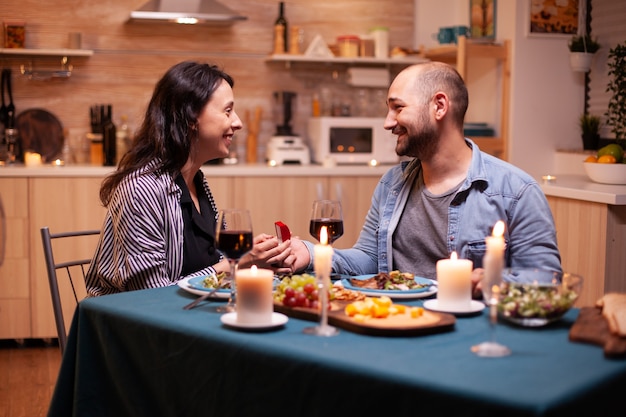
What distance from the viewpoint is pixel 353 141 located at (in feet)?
16.8

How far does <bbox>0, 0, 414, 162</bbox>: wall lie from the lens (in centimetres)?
498

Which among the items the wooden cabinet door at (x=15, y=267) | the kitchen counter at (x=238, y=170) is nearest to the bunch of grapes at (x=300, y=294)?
the kitchen counter at (x=238, y=170)

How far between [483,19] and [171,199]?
3163 mm

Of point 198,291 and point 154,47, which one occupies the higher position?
point 154,47

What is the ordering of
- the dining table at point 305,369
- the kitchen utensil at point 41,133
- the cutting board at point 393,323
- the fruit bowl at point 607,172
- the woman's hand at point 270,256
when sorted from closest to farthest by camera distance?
1. the dining table at point 305,369
2. the cutting board at point 393,323
3. the woman's hand at point 270,256
4. the fruit bowl at point 607,172
5. the kitchen utensil at point 41,133

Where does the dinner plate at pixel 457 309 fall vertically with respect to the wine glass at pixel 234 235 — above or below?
below

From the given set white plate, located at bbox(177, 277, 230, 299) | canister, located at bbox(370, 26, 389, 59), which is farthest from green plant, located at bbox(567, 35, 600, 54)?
white plate, located at bbox(177, 277, 230, 299)

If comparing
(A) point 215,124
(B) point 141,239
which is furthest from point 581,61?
(B) point 141,239

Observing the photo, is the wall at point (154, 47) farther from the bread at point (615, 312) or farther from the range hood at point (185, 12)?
the bread at point (615, 312)

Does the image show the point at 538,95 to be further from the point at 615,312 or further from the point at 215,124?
the point at 615,312

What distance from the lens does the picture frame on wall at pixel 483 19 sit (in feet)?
16.5

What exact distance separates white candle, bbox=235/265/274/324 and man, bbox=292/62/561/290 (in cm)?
70

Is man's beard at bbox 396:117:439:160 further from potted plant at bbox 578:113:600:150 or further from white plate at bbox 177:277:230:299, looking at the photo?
potted plant at bbox 578:113:600:150

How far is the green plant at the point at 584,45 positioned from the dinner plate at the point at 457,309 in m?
3.23
